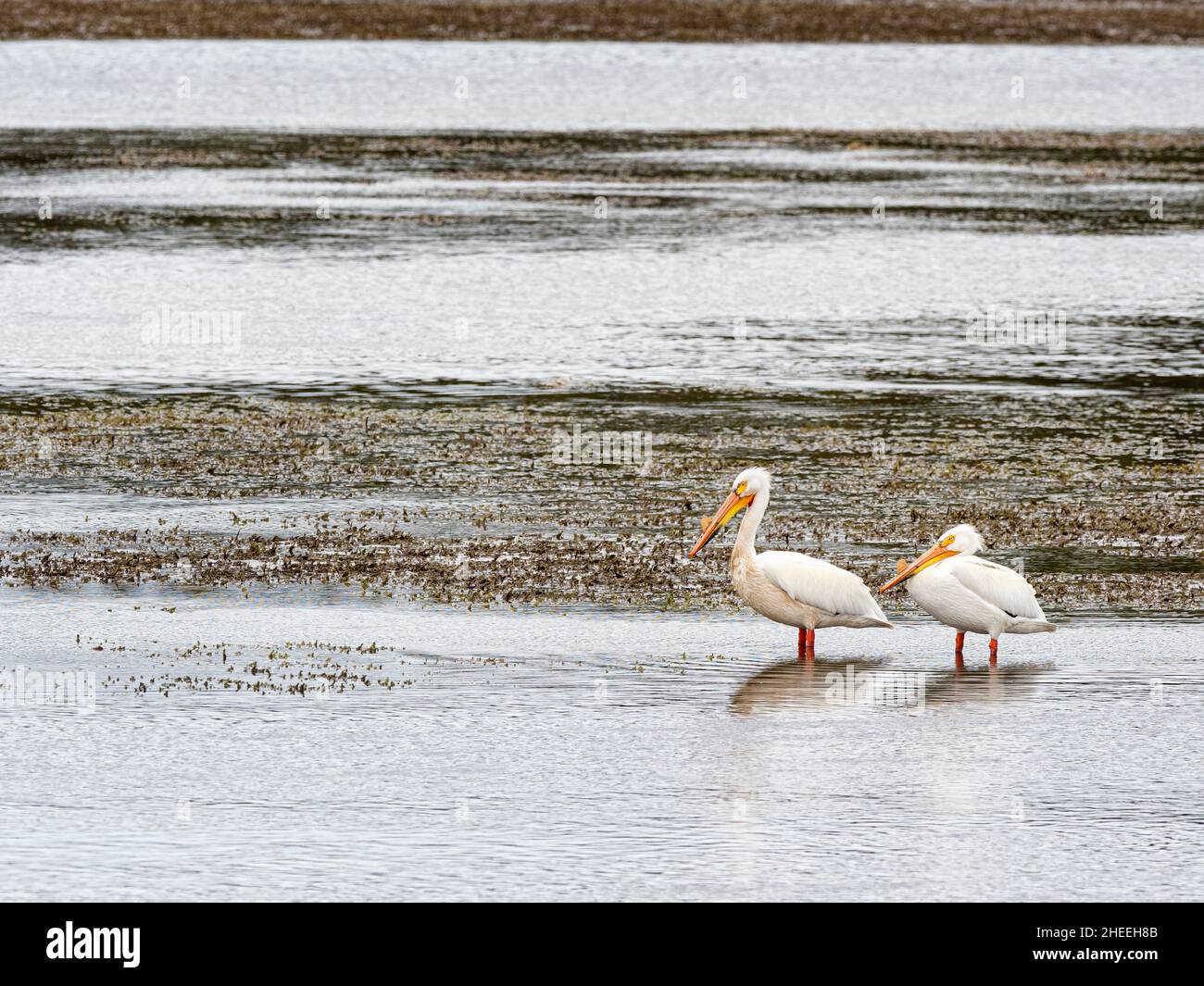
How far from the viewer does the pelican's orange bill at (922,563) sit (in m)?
11.8

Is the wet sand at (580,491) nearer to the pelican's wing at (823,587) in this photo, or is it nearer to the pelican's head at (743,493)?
the pelican's head at (743,493)

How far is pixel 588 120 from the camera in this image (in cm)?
4478

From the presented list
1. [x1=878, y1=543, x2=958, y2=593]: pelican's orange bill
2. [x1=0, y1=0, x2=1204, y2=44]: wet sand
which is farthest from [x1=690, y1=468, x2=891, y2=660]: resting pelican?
[x1=0, y1=0, x2=1204, y2=44]: wet sand

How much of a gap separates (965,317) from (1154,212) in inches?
390

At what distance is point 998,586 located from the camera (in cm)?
1157

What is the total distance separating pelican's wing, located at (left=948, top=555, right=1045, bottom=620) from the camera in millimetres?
11570

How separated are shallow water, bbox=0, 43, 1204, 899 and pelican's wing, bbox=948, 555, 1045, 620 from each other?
0.30 metres

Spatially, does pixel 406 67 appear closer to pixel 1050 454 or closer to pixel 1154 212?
pixel 1154 212

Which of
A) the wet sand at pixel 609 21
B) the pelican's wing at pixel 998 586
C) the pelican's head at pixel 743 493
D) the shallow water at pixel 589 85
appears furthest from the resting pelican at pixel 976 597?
the wet sand at pixel 609 21

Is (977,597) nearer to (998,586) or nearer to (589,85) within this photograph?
(998,586)

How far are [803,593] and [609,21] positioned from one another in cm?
5379

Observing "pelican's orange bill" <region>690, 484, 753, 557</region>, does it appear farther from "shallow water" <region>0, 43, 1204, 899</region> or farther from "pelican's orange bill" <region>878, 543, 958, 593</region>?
"pelican's orange bill" <region>878, 543, 958, 593</region>

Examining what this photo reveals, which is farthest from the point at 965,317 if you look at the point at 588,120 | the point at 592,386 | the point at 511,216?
the point at 588,120

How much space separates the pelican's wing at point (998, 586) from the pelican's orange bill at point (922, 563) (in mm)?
210
